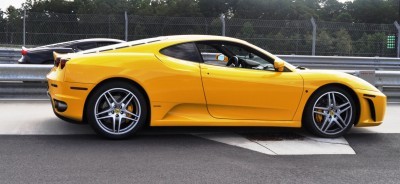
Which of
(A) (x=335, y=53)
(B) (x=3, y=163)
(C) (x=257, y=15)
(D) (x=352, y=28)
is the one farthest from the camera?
(C) (x=257, y=15)

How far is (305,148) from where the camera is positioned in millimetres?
5531

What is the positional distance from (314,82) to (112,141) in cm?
252

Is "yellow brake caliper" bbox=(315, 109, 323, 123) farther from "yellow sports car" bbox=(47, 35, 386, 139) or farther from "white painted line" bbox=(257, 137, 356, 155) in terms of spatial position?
"white painted line" bbox=(257, 137, 356, 155)

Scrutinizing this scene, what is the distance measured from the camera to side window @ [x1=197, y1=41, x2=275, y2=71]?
236 inches

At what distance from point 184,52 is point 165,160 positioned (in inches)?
60.3

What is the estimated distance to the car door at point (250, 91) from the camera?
573 cm

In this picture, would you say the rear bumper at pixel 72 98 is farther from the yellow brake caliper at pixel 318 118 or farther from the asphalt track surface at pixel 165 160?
the yellow brake caliper at pixel 318 118

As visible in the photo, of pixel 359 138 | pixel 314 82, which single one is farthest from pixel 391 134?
pixel 314 82

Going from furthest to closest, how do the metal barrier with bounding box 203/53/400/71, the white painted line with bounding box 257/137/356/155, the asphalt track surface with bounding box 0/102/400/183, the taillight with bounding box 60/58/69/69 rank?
1. the metal barrier with bounding box 203/53/400/71
2. the taillight with bounding box 60/58/69/69
3. the white painted line with bounding box 257/137/356/155
4. the asphalt track surface with bounding box 0/102/400/183

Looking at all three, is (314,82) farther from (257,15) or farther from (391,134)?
(257,15)

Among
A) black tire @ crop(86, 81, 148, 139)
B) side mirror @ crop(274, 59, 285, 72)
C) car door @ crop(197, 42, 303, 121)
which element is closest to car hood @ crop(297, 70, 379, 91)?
car door @ crop(197, 42, 303, 121)

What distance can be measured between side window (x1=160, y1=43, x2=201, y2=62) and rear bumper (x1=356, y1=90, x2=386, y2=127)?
2.08 meters

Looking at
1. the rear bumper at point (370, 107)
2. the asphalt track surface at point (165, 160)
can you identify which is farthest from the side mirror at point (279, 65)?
the rear bumper at point (370, 107)

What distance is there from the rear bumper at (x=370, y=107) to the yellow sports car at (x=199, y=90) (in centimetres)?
1
